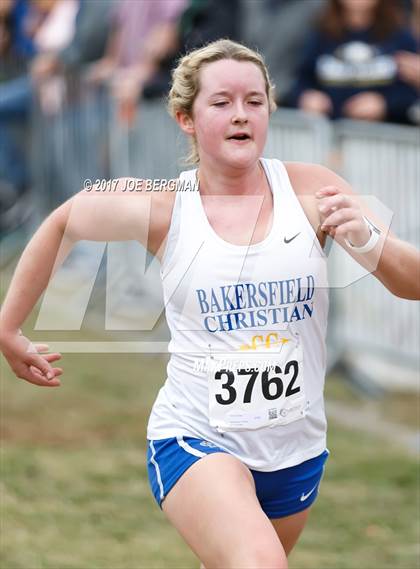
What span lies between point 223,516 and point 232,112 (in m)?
1.18

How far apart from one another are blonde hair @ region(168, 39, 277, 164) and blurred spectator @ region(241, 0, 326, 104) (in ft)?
13.6

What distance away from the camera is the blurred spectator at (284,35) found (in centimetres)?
823

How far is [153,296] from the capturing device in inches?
361

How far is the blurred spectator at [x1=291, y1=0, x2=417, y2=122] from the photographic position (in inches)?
307

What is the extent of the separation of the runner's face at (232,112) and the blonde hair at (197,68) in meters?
0.02

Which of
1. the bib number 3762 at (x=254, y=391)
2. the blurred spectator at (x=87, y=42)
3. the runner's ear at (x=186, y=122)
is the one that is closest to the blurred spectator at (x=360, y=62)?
the blurred spectator at (x=87, y=42)

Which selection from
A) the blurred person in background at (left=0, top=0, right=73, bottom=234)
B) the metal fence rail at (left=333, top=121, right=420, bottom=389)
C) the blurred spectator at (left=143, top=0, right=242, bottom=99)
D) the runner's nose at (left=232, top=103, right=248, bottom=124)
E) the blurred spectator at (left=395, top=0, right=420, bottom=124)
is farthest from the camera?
the blurred person in background at (left=0, top=0, right=73, bottom=234)

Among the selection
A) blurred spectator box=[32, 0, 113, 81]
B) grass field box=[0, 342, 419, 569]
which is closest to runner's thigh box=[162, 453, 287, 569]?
grass field box=[0, 342, 419, 569]

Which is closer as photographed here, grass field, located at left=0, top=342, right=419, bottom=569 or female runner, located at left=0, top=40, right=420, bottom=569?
female runner, located at left=0, top=40, right=420, bottom=569

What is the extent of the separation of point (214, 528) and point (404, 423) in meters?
3.74

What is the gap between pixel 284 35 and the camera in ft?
27.3

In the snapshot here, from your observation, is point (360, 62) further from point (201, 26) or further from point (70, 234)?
point (70, 234)

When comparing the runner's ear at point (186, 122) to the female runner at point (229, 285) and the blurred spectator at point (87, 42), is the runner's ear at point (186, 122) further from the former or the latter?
the blurred spectator at point (87, 42)

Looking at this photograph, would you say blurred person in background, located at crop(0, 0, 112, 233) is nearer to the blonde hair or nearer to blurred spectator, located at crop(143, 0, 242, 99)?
blurred spectator, located at crop(143, 0, 242, 99)
